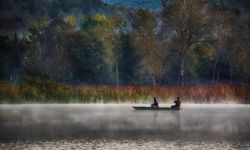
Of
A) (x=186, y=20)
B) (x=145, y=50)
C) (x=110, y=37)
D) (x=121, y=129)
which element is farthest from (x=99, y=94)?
(x=110, y=37)

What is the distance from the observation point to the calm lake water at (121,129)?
26.8 meters

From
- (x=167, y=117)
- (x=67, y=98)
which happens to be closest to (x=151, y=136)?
(x=167, y=117)

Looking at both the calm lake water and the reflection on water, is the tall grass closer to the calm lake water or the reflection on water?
the calm lake water

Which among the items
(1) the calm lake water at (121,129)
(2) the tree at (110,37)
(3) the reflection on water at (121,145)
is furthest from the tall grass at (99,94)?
(3) the reflection on water at (121,145)

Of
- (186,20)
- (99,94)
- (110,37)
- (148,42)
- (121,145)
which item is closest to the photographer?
(121,145)

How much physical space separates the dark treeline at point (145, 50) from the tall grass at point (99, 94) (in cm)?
1669

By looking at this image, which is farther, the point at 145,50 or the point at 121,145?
the point at 145,50

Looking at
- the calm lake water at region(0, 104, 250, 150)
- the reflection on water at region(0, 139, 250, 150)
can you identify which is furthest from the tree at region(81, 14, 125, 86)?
the reflection on water at region(0, 139, 250, 150)

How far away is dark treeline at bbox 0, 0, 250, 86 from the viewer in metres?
71.9

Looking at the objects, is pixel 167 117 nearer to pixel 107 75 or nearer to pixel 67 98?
pixel 67 98

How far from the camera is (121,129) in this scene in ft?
107

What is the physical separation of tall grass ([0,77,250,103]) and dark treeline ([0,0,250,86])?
54.8ft

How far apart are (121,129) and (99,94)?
2026 cm

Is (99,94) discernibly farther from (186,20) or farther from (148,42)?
(186,20)
